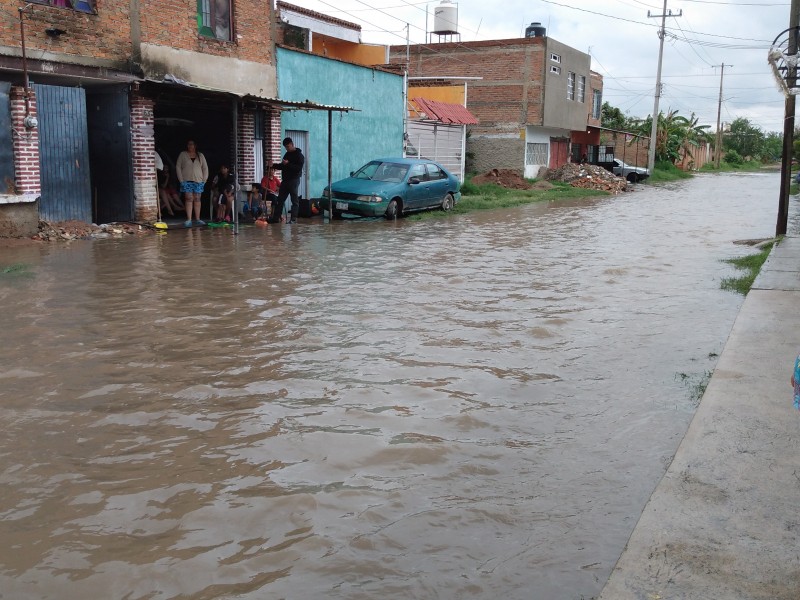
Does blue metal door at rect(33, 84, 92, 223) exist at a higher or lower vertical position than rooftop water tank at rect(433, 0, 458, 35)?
lower

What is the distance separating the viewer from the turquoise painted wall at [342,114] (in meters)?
20.1

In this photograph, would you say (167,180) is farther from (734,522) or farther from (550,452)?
(734,522)

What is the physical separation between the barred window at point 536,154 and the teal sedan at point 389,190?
61.8 ft

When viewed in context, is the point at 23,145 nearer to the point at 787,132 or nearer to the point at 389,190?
the point at 389,190

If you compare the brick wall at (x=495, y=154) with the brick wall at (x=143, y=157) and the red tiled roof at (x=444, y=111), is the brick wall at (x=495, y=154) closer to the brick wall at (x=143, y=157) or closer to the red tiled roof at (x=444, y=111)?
the red tiled roof at (x=444, y=111)

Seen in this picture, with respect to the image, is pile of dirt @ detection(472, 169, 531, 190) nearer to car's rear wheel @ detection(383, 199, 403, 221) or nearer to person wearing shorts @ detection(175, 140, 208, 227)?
car's rear wheel @ detection(383, 199, 403, 221)

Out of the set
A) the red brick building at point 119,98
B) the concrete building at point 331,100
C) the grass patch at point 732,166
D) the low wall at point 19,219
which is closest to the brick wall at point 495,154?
the concrete building at point 331,100

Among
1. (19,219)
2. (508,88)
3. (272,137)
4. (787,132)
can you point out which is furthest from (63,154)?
(508,88)

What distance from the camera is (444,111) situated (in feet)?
101

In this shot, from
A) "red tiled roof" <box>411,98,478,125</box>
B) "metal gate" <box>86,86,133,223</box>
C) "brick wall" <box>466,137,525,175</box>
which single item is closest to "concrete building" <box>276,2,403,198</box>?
"red tiled roof" <box>411,98,478,125</box>

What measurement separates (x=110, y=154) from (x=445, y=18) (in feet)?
87.6

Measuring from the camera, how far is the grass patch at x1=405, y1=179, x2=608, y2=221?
889 inches

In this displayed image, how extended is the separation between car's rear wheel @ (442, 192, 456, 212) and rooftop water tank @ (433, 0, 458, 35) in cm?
1951

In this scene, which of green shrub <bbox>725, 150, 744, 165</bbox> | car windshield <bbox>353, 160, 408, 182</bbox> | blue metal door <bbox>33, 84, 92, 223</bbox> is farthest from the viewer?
green shrub <bbox>725, 150, 744, 165</bbox>
